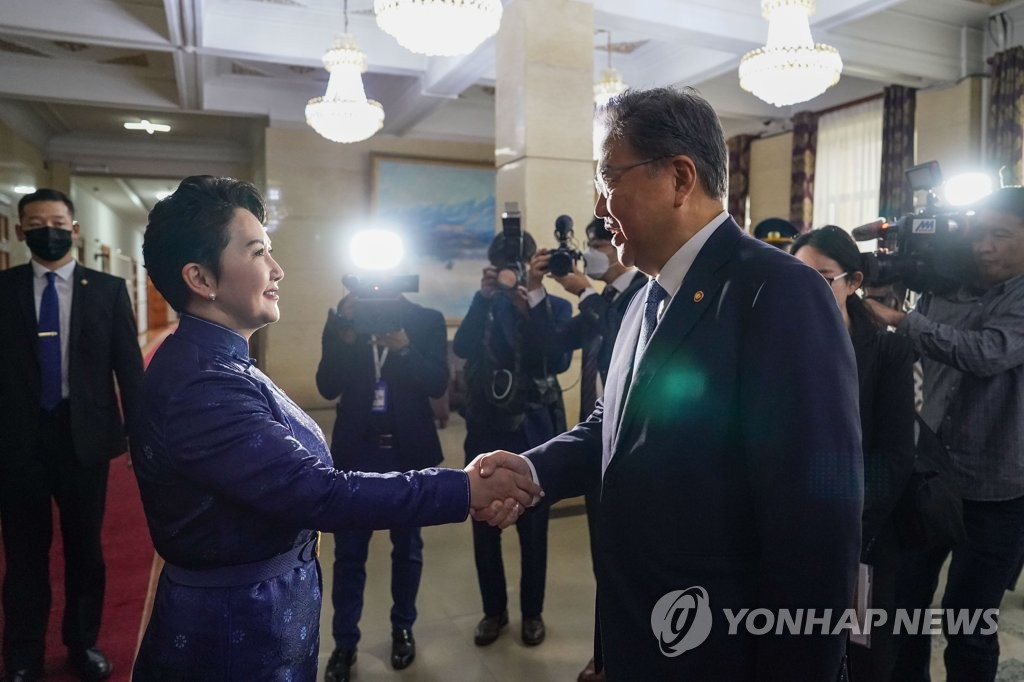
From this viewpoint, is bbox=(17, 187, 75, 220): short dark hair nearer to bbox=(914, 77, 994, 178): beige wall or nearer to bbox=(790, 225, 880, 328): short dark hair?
bbox=(790, 225, 880, 328): short dark hair

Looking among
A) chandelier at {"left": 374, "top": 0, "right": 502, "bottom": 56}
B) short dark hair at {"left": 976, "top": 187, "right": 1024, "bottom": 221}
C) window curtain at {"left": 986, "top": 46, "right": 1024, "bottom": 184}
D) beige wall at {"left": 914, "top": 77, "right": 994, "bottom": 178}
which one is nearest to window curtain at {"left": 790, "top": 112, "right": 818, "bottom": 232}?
beige wall at {"left": 914, "top": 77, "right": 994, "bottom": 178}

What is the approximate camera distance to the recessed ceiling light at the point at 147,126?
8.65m

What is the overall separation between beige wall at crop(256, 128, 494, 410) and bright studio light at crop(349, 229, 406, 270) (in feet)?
19.7

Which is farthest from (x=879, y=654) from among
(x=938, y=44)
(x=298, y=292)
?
(x=298, y=292)

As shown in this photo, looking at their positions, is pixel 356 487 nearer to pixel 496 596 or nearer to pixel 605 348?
pixel 605 348

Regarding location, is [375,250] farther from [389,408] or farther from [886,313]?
[886,313]

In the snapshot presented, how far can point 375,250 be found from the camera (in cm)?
273

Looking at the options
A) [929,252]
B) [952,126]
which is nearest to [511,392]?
[929,252]

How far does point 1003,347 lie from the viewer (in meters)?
2.10

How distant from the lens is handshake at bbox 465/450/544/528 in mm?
1422

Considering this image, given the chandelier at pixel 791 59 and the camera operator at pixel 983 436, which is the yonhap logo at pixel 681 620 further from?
the chandelier at pixel 791 59

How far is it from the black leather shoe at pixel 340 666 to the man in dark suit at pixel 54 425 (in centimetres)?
76

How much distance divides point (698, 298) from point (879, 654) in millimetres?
1275

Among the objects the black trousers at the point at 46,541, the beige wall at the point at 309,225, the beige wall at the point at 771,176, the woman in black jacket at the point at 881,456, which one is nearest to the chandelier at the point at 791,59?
the woman in black jacket at the point at 881,456
